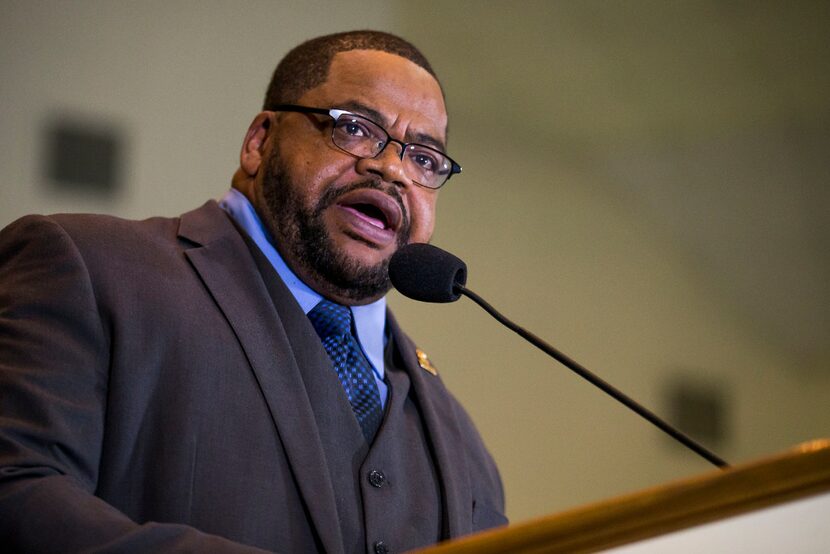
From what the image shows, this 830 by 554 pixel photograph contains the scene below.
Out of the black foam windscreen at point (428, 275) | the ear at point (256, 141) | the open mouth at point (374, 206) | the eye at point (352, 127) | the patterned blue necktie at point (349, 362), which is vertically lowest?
the patterned blue necktie at point (349, 362)

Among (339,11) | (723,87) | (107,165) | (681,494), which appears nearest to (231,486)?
(681,494)

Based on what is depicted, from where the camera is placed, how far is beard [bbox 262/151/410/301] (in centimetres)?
203

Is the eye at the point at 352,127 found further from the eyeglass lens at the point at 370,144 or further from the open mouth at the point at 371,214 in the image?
the open mouth at the point at 371,214

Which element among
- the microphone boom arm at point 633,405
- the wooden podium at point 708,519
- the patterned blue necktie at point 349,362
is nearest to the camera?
the wooden podium at point 708,519

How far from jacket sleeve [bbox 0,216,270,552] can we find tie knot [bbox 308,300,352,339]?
0.45 m

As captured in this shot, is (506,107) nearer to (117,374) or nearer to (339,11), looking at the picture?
(339,11)

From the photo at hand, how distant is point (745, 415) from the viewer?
5531 mm

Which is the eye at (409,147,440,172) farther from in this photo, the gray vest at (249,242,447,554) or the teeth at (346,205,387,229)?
the gray vest at (249,242,447,554)

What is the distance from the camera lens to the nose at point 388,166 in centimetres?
206

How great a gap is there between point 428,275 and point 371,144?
440 mm

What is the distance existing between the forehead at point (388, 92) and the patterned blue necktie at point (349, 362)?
373mm

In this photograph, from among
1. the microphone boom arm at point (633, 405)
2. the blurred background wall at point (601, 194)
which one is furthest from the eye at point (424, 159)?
the blurred background wall at point (601, 194)

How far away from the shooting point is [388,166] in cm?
208

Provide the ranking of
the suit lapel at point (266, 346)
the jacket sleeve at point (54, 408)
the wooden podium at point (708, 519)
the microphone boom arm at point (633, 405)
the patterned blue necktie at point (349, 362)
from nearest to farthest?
the wooden podium at point (708, 519)
the jacket sleeve at point (54, 408)
the microphone boom arm at point (633, 405)
the suit lapel at point (266, 346)
the patterned blue necktie at point (349, 362)
